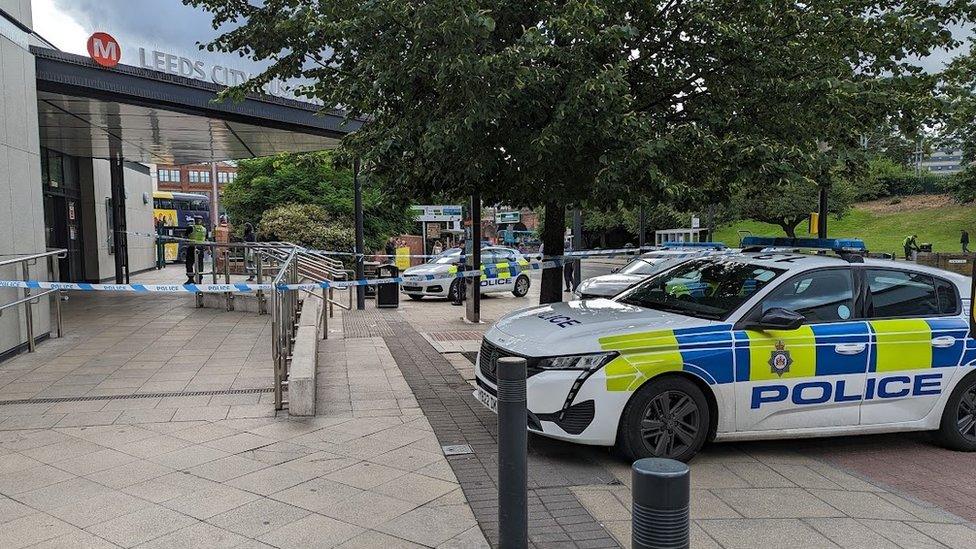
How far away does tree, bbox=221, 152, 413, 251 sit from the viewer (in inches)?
1211

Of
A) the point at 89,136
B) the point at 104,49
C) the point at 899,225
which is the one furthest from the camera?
the point at 899,225

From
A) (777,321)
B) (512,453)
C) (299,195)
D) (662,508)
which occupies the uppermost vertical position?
(299,195)

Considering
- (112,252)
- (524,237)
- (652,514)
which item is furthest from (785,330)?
(524,237)

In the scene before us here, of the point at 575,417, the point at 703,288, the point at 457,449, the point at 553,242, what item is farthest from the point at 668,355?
the point at 553,242

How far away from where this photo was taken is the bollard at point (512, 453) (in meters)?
3.41

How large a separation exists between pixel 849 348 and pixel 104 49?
34.3 ft

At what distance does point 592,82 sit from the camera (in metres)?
5.77

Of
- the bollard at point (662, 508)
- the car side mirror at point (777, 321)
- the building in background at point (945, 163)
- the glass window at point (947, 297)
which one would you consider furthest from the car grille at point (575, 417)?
the building in background at point (945, 163)

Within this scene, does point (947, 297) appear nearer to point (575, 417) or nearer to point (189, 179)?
point (575, 417)

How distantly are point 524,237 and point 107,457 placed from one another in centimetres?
7160

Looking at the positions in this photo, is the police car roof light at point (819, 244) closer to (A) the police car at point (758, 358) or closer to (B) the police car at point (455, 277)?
(A) the police car at point (758, 358)

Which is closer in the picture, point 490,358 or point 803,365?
point 803,365

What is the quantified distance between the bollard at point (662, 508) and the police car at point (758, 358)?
2.27m

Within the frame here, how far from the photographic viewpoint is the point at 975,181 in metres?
25.2
